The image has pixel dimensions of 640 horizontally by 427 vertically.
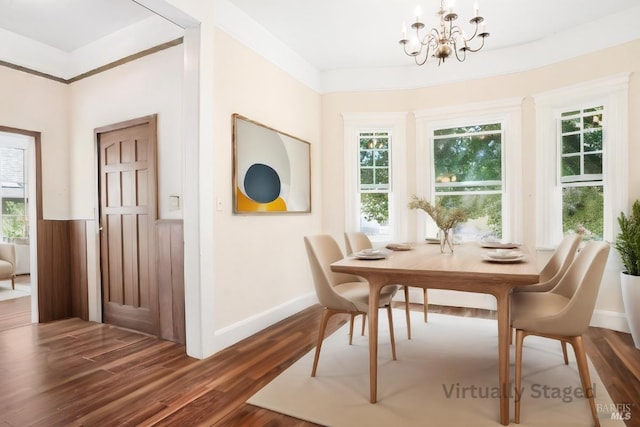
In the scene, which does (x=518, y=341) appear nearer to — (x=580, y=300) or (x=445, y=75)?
(x=580, y=300)

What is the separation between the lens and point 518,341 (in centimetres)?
192

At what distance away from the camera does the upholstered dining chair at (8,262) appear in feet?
16.8

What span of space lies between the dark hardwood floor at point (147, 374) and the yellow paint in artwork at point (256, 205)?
3.88ft

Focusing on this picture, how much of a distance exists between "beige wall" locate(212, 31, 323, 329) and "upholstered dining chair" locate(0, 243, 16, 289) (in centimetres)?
445

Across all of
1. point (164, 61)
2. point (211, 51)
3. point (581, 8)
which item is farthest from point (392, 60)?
point (164, 61)

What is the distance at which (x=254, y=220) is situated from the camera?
131 inches

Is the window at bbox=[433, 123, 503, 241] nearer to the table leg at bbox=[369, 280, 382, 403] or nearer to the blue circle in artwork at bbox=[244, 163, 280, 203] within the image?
the blue circle in artwork at bbox=[244, 163, 280, 203]

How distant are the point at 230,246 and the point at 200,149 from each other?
874 mm

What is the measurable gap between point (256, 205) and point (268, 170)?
0.42 m

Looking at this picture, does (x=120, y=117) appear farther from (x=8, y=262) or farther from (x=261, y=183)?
(x=8, y=262)

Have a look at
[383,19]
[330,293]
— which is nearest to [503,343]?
[330,293]

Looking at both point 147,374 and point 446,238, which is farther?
point 446,238

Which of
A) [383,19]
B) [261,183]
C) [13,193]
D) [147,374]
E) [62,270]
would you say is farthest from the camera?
[13,193]

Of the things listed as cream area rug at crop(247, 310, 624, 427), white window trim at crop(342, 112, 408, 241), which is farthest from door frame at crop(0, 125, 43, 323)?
white window trim at crop(342, 112, 408, 241)
